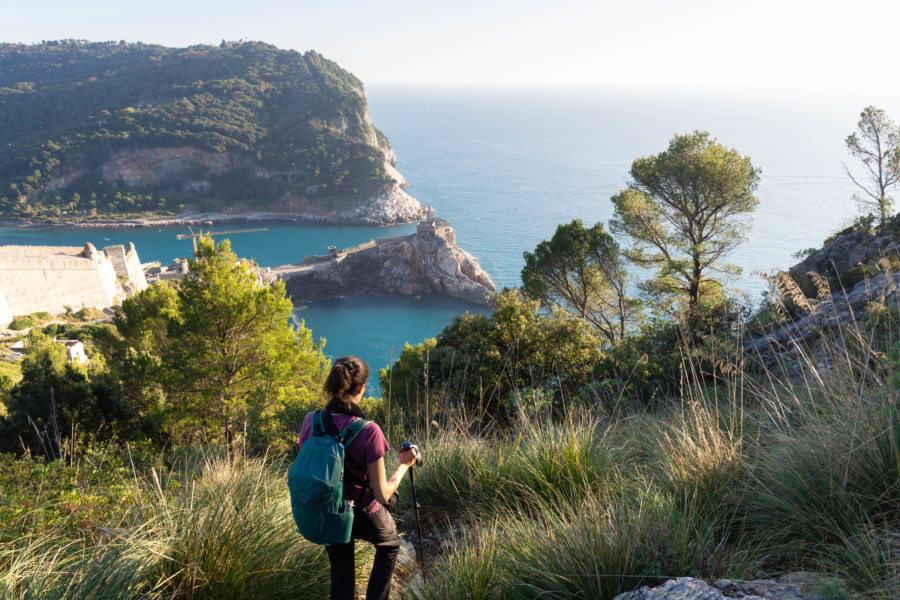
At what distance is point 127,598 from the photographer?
166 centimetres

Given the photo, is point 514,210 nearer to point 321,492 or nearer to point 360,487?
point 360,487

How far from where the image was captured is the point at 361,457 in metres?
1.90

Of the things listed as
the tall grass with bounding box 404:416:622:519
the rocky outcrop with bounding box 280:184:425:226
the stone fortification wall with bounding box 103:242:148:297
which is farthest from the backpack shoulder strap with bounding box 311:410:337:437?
the rocky outcrop with bounding box 280:184:425:226

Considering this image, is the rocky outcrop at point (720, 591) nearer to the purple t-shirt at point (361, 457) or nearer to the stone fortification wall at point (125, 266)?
the purple t-shirt at point (361, 457)

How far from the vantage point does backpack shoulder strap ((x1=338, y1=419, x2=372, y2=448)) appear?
189 cm

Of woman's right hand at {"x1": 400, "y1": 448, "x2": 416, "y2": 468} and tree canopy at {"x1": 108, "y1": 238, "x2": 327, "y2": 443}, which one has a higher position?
woman's right hand at {"x1": 400, "y1": 448, "x2": 416, "y2": 468}

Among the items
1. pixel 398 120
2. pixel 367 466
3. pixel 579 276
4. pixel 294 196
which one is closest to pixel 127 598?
pixel 367 466

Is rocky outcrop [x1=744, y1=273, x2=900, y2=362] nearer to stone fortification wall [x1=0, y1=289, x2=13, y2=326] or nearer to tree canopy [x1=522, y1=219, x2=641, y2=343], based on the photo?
tree canopy [x1=522, y1=219, x2=641, y2=343]

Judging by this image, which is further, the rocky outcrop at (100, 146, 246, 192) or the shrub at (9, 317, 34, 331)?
the rocky outcrop at (100, 146, 246, 192)

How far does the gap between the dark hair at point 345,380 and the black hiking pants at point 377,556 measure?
46cm

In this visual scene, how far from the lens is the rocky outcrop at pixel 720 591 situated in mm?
1432

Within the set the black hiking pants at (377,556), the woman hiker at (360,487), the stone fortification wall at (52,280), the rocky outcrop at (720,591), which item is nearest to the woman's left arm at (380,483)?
the woman hiker at (360,487)

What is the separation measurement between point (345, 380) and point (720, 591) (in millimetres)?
1406

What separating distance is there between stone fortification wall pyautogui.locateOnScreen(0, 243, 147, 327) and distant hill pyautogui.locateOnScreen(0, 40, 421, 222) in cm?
4133
